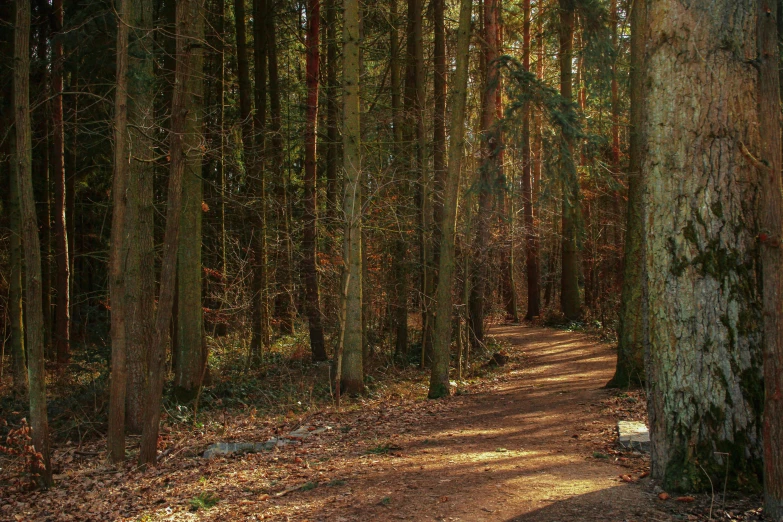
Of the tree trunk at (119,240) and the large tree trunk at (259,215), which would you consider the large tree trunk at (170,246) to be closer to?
the tree trunk at (119,240)

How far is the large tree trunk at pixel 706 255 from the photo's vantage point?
15.0 feet

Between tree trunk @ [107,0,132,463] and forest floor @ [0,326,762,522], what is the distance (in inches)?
24.0

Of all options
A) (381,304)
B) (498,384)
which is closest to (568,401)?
(498,384)

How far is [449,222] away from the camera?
12.1 metres

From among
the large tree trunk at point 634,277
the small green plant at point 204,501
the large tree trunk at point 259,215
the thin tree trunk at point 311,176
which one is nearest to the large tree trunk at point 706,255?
the small green plant at point 204,501

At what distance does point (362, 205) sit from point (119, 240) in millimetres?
6085

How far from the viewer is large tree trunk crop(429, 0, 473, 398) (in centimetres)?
1184

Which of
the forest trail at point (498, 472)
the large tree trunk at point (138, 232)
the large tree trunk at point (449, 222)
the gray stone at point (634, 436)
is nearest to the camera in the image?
the forest trail at point (498, 472)

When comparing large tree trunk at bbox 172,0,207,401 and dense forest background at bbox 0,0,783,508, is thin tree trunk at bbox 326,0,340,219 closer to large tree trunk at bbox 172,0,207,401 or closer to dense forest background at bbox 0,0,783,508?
dense forest background at bbox 0,0,783,508

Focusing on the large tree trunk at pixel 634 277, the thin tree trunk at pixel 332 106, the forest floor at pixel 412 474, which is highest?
the thin tree trunk at pixel 332 106

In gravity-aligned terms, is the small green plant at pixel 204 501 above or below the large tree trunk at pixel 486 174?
below

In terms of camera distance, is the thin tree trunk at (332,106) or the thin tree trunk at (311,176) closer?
the thin tree trunk at (311,176)

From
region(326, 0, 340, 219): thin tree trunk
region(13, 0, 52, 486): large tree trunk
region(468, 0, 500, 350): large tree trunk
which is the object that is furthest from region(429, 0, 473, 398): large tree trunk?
region(13, 0, 52, 486): large tree trunk

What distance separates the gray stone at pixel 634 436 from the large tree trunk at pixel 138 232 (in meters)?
7.61
